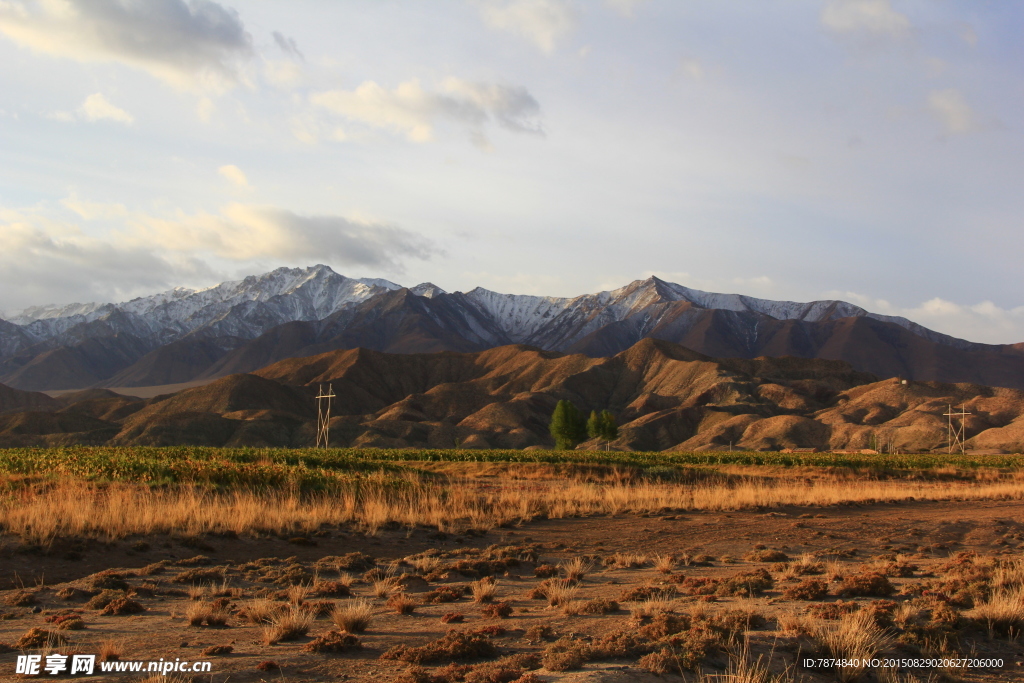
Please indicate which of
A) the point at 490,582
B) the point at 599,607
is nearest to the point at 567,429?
the point at 490,582

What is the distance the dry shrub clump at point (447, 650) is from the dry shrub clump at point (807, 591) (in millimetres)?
5863

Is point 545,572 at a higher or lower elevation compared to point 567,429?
higher

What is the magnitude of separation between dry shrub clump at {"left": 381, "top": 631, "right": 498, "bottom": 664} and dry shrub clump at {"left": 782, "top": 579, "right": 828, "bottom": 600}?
586 centimetres

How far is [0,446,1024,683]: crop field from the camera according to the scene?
8.27m

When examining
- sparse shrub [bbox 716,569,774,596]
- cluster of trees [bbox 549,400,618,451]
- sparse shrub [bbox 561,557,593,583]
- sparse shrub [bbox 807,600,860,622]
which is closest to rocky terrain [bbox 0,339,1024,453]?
cluster of trees [bbox 549,400,618,451]

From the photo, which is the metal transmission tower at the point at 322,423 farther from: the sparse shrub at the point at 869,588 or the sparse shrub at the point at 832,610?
the sparse shrub at the point at 832,610

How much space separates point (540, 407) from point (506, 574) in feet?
422

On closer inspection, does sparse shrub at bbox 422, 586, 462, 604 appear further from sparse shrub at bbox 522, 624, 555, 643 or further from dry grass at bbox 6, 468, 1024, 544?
dry grass at bbox 6, 468, 1024, 544

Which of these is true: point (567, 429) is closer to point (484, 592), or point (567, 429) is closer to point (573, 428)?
point (573, 428)

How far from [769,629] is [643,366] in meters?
168

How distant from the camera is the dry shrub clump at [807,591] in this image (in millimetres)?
12102

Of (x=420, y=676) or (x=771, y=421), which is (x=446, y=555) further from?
(x=771, y=421)

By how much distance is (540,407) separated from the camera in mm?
143250

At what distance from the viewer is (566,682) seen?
7.16 metres
